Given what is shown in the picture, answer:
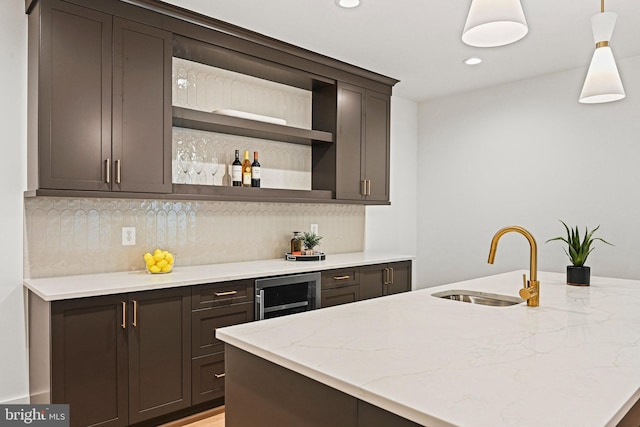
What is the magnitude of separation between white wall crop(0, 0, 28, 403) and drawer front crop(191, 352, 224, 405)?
3.20 feet

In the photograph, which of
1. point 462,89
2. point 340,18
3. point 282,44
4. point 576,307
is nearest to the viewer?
point 576,307

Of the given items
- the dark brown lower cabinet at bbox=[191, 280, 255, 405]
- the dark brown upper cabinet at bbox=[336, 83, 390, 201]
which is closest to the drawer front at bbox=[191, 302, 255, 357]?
the dark brown lower cabinet at bbox=[191, 280, 255, 405]

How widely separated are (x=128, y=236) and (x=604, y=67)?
9.37 ft

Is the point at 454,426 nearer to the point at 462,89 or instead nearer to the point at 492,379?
the point at 492,379

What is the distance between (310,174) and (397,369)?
3.20m

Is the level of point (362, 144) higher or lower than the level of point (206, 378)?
higher

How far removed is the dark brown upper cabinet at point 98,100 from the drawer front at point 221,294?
26.7 inches

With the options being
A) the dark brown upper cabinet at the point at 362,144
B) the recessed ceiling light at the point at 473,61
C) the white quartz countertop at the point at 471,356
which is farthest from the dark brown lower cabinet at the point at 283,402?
the recessed ceiling light at the point at 473,61

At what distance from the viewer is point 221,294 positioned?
2861 mm

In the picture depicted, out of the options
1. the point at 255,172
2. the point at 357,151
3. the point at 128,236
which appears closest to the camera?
the point at 128,236

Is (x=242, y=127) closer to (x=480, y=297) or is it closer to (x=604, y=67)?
(x=480, y=297)

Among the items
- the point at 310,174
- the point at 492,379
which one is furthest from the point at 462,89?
the point at 492,379

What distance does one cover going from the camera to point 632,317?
1.78m

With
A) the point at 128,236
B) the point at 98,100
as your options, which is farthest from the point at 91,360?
the point at 98,100
